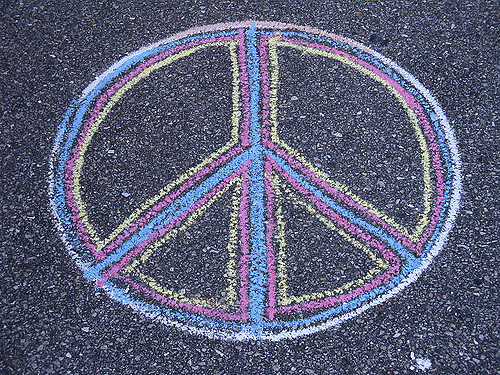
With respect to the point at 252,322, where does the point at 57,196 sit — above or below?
above

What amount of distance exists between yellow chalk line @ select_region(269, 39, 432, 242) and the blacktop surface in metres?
0.06

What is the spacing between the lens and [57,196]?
362 cm

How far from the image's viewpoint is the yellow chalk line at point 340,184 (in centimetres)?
344

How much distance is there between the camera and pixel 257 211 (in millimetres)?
3504

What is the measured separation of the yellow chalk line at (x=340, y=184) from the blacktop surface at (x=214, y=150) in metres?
0.06

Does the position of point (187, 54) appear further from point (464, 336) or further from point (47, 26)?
point (464, 336)

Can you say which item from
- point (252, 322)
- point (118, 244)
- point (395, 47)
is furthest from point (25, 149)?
point (395, 47)

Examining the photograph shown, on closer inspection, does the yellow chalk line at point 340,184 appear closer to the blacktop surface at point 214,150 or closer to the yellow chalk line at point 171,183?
the blacktop surface at point 214,150

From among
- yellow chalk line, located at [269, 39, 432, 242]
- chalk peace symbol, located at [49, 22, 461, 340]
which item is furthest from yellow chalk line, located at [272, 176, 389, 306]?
yellow chalk line, located at [269, 39, 432, 242]

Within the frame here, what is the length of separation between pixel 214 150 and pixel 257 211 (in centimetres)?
61

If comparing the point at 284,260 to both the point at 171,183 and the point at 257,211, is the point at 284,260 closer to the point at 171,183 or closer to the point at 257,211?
the point at 257,211

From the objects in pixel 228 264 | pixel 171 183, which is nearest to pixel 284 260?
pixel 228 264

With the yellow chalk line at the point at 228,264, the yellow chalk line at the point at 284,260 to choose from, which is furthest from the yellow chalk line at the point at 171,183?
the yellow chalk line at the point at 284,260

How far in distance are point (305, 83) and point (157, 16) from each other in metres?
1.57
